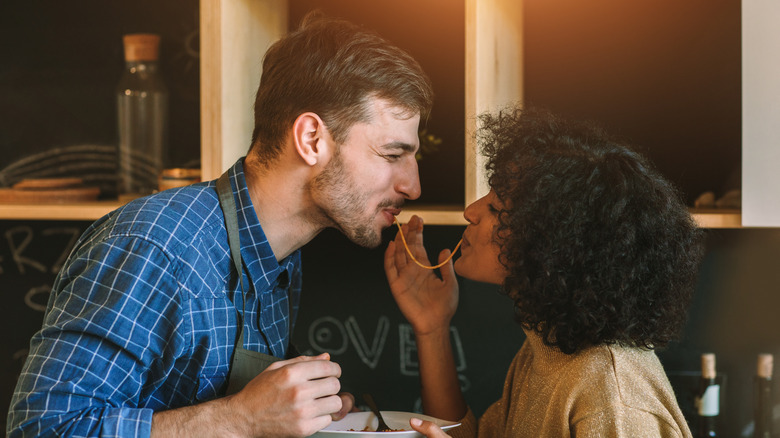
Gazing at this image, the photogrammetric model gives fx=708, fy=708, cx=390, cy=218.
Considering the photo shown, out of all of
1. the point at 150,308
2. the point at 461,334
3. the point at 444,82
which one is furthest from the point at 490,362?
the point at 150,308

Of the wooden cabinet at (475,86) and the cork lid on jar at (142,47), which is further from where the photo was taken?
the cork lid on jar at (142,47)

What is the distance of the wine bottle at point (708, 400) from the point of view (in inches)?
58.9

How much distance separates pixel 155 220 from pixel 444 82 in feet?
2.68

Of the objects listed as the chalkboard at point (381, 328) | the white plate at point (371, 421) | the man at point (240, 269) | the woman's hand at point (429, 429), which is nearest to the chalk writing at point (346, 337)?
the chalkboard at point (381, 328)

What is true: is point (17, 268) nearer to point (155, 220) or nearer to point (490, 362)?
point (155, 220)

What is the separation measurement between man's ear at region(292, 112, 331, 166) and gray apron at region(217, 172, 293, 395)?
0.14m

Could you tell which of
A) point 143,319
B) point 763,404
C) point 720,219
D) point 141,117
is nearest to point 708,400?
point 763,404

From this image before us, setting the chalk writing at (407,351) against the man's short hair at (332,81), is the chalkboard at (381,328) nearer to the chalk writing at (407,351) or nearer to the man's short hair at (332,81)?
the chalk writing at (407,351)

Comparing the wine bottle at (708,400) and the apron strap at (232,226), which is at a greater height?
the apron strap at (232,226)

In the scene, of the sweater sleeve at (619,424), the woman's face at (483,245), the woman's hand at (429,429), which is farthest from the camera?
the woman's face at (483,245)

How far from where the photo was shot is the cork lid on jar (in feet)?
5.08

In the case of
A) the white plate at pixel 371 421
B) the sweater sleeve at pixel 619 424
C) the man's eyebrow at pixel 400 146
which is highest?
the man's eyebrow at pixel 400 146

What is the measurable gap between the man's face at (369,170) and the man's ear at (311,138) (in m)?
0.02

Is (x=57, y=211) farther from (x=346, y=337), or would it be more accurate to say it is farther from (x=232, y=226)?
(x=346, y=337)
